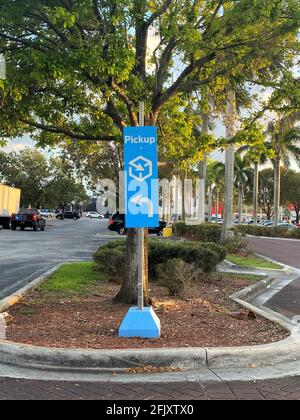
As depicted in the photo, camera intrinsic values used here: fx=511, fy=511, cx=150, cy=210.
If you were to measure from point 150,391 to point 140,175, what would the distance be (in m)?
2.85

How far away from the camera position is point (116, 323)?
24.3 ft

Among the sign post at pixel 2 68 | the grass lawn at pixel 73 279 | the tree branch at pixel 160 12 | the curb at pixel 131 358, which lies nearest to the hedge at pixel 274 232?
the grass lawn at pixel 73 279

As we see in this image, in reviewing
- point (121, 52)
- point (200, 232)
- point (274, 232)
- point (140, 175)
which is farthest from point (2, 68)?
point (274, 232)

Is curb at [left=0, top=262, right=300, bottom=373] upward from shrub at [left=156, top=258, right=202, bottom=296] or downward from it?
downward

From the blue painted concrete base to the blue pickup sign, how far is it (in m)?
1.17

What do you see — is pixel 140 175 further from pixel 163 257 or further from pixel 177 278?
pixel 163 257

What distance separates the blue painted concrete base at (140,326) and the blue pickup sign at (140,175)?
1.17m

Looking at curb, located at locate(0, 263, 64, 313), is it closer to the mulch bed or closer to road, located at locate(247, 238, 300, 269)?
the mulch bed

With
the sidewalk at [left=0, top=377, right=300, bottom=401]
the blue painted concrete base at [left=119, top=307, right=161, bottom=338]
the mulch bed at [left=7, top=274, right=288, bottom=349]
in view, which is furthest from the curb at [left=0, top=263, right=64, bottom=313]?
the sidewalk at [left=0, top=377, right=300, bottom=401]

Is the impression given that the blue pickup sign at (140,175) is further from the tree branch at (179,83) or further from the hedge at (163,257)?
the hedge at (163,257)

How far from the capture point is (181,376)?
545 centimetres

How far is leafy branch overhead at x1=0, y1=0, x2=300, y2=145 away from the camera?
688 centimetres
